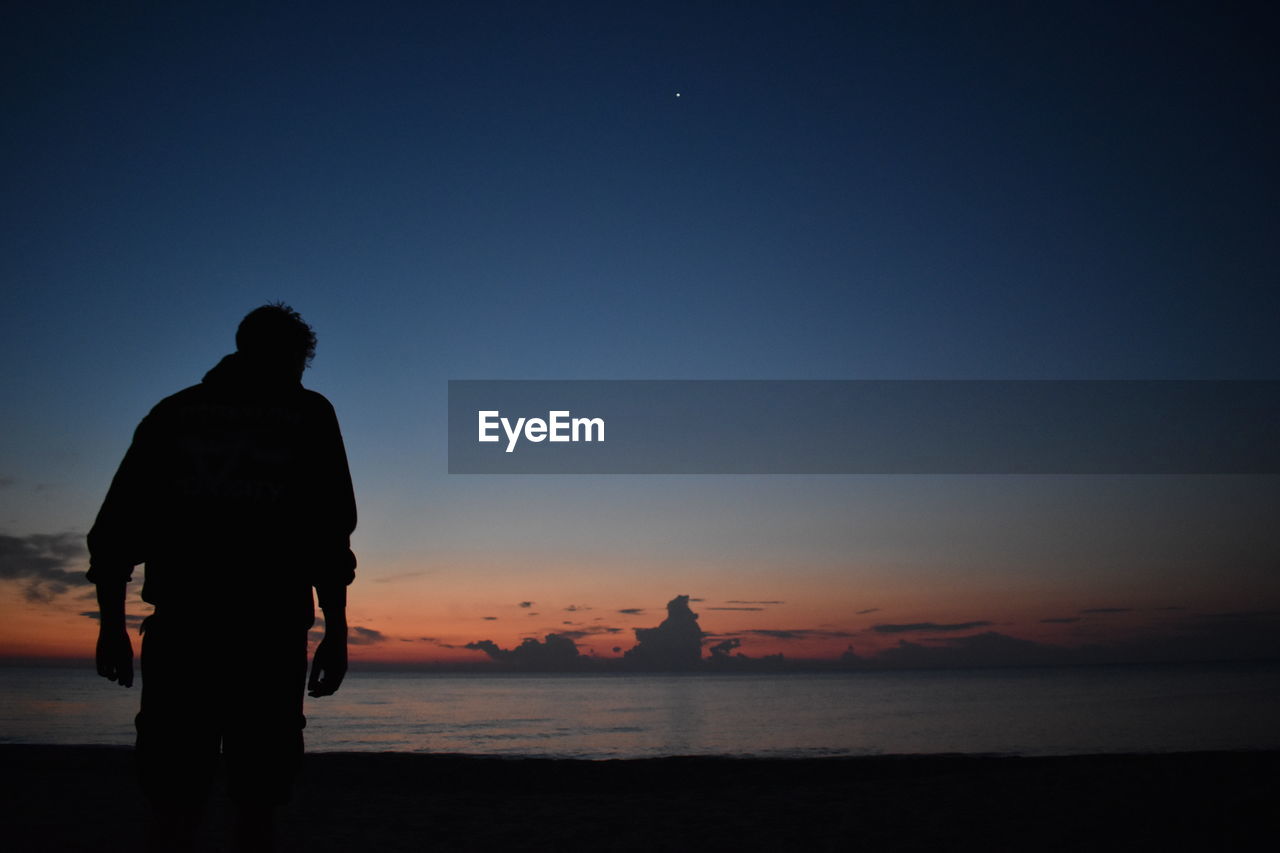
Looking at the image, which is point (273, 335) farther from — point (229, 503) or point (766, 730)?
point (766, 730)

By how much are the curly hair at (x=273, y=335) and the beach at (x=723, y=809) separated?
5.86 meters

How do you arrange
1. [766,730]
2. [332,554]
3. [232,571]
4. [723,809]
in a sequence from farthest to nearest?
[766,730] → [723,809] → [332,554] → [232,571]

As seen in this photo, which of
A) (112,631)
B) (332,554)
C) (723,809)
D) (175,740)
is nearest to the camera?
(175,740)

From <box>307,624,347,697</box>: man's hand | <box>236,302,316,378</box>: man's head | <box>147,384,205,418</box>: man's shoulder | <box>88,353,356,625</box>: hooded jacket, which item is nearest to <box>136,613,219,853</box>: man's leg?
<box>88,353,356,625</box>: hooded jacket

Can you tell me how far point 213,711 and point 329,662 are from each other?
1.53ft

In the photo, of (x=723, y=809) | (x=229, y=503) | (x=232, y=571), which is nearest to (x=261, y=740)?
(x=232, y=571)

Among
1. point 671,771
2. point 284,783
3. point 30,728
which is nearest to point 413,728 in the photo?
point 30,728

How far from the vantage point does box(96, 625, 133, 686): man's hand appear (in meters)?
2.76

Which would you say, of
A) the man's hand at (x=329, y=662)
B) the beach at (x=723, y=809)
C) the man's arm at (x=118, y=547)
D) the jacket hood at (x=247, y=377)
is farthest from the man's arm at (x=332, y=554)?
the beach at (x=723, y=809)

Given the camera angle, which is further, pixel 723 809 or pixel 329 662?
pixel 723 809

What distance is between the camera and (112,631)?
9.06 feet

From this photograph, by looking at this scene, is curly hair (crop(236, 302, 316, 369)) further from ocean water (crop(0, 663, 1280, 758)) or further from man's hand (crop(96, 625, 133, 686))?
ocean water (crop(0, 663, 1280, 758))

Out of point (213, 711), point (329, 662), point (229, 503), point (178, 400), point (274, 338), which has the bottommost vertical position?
point (213, 711)

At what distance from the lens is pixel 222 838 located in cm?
754
